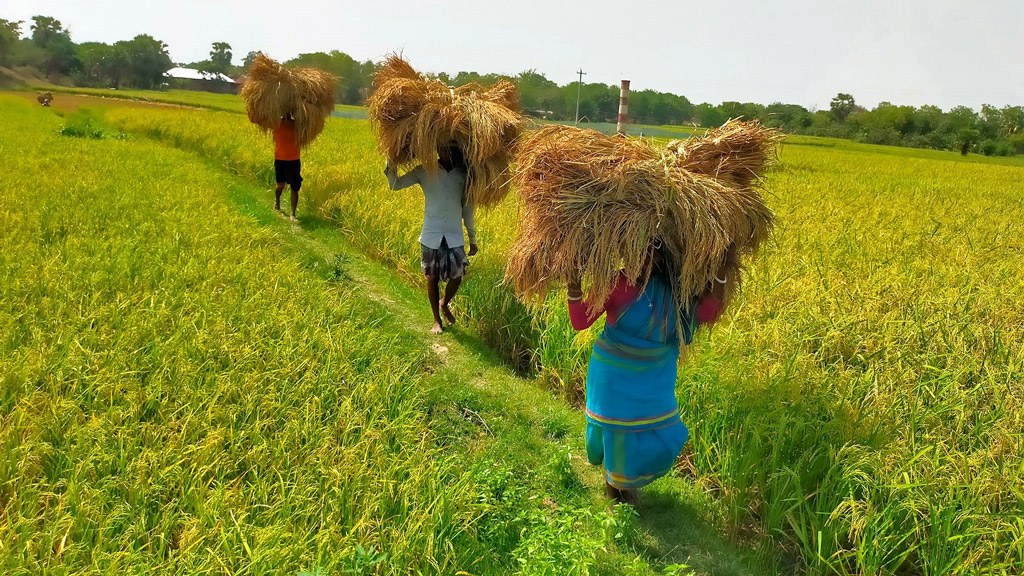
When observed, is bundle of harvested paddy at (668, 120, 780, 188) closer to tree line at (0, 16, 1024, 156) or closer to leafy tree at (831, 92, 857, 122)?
tree line at (0, 16, 1024, 156)

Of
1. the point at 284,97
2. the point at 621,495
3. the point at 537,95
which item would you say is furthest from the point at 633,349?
the point at 284,97

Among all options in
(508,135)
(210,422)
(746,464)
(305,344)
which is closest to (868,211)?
(508,135)

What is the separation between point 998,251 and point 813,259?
6.07ft

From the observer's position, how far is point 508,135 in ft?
13.2

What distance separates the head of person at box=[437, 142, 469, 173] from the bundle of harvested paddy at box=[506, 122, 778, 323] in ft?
5.76

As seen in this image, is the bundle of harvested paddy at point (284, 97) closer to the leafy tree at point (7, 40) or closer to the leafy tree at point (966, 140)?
the leafy tree at point (7, 40)

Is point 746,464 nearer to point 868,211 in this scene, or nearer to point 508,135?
point 508,135

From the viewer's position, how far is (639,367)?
7.41ft

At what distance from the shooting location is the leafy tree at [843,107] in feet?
143

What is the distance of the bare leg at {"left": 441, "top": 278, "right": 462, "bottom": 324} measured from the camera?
14.5ft

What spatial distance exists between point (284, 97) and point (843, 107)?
5135 centimetres

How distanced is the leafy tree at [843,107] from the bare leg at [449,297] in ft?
150

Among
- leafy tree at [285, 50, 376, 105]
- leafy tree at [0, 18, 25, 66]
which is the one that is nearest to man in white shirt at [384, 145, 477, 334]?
leafy tree at [285, 50, 376, 105]

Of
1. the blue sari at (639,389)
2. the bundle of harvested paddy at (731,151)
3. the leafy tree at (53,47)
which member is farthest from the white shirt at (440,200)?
the leafy tree at (53,47)
